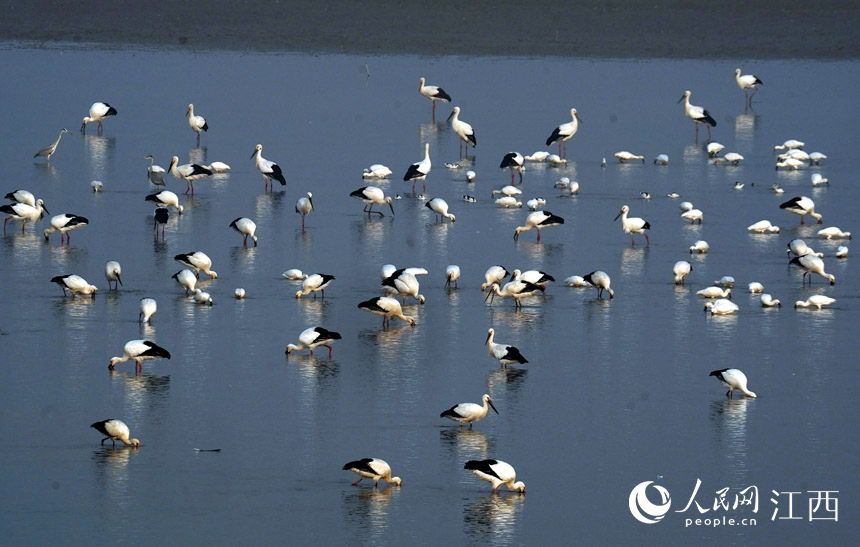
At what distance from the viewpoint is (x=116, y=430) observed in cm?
1449

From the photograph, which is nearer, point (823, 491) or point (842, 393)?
point (823, 491)

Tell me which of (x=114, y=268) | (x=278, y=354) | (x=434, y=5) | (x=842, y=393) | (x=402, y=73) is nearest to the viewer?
(x=842, y=393)

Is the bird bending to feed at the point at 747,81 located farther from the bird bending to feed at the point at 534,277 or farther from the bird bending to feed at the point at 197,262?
the bird bending to feed at the point at 197,262

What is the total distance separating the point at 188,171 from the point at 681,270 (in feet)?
35.7

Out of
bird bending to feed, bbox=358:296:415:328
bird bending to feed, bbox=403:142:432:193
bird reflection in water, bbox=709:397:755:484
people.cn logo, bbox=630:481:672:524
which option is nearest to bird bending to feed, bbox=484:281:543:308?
bird bending to feed, bbox=358:296:415:328

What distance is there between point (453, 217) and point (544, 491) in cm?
1270

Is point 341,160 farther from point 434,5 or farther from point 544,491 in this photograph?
point 434,5

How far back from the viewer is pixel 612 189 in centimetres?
2941

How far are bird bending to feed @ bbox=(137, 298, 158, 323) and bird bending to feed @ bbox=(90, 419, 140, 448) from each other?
14.6 ft

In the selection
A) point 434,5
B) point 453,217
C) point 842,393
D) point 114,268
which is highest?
point 434,5

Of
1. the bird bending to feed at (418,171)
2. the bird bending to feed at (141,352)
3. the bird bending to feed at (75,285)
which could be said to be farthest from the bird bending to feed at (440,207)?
the bird bending to feed at (141,352)

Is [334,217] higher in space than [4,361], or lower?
higher

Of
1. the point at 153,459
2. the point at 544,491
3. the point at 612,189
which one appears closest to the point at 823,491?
the point at 544,491

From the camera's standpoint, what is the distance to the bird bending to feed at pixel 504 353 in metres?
17.4
